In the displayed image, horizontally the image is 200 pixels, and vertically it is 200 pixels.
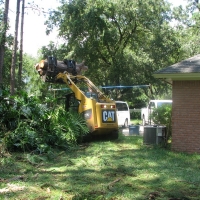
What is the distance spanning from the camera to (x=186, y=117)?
438 inches

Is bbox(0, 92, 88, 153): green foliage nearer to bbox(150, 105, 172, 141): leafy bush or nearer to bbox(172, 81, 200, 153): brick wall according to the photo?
bbox(172, 81, 200, 153): brick wall

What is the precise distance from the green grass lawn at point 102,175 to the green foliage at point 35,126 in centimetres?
51

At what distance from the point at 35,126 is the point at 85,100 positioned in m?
2.47

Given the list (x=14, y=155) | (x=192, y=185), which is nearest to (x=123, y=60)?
(x=14, y=155)

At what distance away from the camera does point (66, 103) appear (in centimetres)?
1451

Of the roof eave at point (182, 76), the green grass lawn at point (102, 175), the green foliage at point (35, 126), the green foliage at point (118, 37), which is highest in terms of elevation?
the green foliage at point (118, 37)

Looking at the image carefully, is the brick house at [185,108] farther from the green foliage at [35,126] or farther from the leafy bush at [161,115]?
the leafy bush at [161,115]

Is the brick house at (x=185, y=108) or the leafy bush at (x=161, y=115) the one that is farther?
the leafy bush at (x=161, y=115)

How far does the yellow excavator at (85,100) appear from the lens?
12945 millimetres

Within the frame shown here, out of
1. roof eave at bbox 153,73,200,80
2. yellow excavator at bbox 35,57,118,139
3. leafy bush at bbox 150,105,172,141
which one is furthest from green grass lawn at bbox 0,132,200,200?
leafy bush at bbox 150,105,172,141

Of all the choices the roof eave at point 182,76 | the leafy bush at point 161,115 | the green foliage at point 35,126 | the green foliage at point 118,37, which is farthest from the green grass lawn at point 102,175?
the green foliage at point 118,37

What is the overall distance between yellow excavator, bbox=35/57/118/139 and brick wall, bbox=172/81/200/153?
2.84 meters

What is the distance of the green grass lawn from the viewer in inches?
248

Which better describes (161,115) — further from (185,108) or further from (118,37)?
(118,37)
